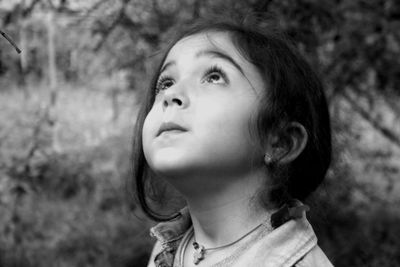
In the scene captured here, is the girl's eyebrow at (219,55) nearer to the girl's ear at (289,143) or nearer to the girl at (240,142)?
the girl at (240,142)

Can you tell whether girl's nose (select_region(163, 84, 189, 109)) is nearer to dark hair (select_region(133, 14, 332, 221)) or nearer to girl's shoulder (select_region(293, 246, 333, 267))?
dark hair (select_region(133, 14, 332, 221))

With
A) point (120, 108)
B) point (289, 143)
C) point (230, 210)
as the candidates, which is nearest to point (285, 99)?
point (289, 143)

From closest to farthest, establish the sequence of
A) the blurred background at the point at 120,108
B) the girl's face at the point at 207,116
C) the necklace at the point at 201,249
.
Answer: the girl's face at the point at 207,116 < the necklace at the point at 201,249 < the blurred background at the point at 120,108

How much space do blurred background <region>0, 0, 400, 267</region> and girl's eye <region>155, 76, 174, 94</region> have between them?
39 cm

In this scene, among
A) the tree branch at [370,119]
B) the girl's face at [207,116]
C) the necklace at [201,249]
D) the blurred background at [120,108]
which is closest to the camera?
the girl's face at [207,116]

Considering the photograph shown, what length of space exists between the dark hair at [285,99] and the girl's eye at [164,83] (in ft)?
0.46

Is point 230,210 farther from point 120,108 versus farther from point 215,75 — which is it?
point 120,108

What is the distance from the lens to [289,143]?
1.64 meters

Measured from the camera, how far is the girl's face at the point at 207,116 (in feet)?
4.83

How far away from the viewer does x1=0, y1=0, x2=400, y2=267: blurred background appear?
2.57 meters

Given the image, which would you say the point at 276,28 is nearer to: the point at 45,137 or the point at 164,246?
the point at 164,246

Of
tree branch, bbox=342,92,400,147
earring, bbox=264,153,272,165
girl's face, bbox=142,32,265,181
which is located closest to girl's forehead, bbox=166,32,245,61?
girl's face, bbox=142,32,265,181

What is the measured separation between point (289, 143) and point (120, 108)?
102 inches

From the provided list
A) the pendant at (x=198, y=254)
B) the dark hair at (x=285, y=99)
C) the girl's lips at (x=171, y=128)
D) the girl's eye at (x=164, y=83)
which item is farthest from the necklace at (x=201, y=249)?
the girl's eye at (x=164, y=83)
